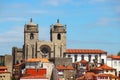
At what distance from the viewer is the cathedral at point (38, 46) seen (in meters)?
123

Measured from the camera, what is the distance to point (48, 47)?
124 m

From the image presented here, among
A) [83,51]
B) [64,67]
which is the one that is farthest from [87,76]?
[83,51]

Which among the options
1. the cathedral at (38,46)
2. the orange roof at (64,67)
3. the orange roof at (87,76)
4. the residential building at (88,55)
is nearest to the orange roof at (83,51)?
the residential building at (88,55)

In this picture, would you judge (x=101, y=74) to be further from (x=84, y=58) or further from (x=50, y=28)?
(x=50, y=28)

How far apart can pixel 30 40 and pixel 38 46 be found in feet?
8.17

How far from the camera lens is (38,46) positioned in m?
123

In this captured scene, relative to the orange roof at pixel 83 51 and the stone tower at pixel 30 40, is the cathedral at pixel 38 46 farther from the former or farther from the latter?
the orange roof at pixel 83 51

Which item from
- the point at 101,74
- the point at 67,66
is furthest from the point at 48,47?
the point at 101,74

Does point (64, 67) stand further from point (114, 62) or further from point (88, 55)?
point (114, 62)

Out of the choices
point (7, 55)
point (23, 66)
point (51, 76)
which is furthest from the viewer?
point (7, 55)

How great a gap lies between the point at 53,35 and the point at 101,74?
824 inches

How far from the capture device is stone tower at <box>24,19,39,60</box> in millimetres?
123250

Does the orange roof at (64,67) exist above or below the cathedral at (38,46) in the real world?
below

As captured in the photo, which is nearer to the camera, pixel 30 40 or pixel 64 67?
pixel 64 67
